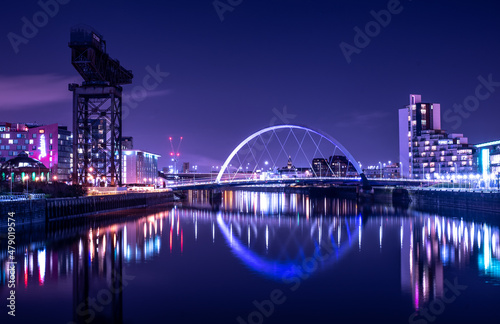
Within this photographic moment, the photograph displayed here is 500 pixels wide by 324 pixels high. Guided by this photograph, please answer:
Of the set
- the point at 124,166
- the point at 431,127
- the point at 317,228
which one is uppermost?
the point at 431,127

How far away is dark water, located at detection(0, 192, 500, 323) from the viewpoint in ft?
53.5

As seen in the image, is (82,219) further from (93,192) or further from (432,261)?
(432,261)

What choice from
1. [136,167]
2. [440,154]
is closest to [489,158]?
[440,154]

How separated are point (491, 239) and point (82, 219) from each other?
110 ft

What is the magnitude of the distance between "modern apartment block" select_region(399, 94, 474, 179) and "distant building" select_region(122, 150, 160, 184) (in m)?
59.2

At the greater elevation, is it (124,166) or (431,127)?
(431,127)

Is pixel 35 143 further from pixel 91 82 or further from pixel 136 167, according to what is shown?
pixel 91 82

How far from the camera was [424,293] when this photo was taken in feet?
61.4

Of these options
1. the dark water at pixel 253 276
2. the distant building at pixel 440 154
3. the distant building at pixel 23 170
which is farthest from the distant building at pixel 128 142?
the dark water at pixel 253 276

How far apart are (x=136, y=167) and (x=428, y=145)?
67600mm

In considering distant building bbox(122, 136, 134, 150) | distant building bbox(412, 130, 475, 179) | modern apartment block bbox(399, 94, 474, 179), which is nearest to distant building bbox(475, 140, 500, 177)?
distant building bbox(412, 130, 475, 179)

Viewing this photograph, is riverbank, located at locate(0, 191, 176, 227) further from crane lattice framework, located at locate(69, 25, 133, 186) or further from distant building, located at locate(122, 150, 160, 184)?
distant building, located at locate(122, 150, 160, 184)

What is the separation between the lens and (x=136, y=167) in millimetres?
97438

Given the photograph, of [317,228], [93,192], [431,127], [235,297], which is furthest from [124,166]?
[235,297]
